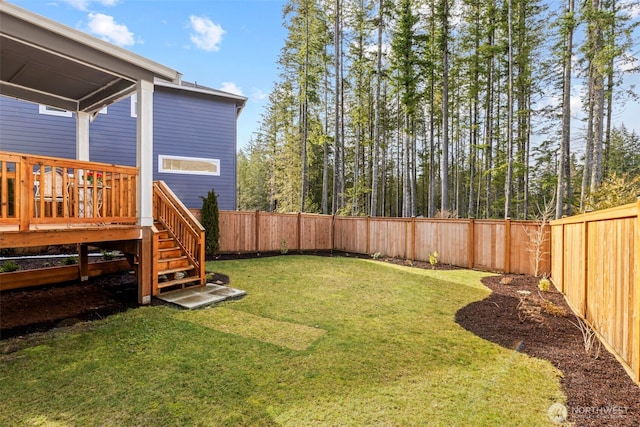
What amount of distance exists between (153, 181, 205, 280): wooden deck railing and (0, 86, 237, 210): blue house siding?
4938mm

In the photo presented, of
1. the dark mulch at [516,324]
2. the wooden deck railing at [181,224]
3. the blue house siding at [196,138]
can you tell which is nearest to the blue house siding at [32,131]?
the blue house siding at [196,138]

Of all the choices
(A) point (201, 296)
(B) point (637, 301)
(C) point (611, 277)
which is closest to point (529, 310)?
(C) point (611, 277)

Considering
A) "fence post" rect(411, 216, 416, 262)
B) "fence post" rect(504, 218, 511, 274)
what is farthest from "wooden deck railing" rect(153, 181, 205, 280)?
"fence post" rect(504, 218, 511, 274)

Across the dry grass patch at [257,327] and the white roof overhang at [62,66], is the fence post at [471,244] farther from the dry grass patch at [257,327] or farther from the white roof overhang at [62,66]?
the white roof overhang at [62,66]

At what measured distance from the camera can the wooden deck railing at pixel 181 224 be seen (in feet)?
18.5

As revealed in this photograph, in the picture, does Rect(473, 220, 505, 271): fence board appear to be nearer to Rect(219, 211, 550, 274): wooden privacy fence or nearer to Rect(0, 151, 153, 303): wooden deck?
Rect(219, 211, 550, 274): wooden privacy fence

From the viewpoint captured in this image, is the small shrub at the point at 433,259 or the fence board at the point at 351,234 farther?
the fence board at the point at 351,234

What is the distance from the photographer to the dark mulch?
7.52 ft

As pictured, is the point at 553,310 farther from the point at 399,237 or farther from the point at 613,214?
the point at 399,237

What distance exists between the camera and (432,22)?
43.8 ft

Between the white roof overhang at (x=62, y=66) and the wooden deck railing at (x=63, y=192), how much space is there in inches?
56.5

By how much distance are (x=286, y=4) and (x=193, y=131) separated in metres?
8.13

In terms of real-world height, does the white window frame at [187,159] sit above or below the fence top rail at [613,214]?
above

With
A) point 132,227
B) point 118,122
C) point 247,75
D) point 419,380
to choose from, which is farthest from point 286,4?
point 419,380
